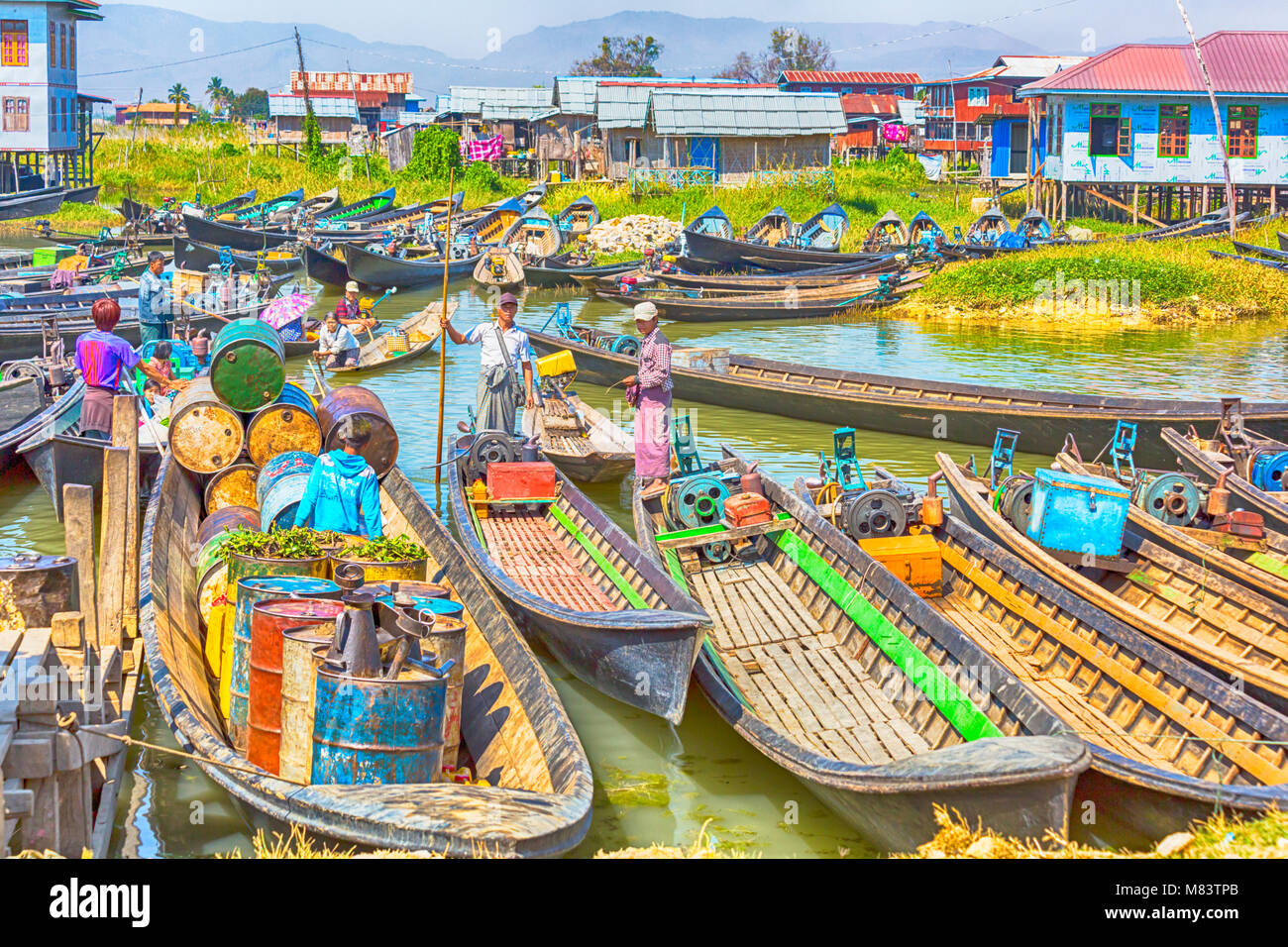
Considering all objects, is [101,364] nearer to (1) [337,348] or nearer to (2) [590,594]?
(2) [590,594]

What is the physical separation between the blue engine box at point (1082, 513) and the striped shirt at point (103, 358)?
8551mm

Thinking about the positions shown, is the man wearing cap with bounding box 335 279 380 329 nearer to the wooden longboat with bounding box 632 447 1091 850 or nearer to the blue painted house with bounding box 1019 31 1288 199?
the wooden longboat with bounding box 632 447 1091 850

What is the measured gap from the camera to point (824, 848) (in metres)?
6.95

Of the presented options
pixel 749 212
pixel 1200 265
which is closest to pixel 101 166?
pixel 749 212

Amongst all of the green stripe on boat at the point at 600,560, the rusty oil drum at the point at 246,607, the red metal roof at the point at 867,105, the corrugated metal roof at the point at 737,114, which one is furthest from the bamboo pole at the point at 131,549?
the red metal roof at the point at 867,105

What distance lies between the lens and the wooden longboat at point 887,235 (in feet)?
124

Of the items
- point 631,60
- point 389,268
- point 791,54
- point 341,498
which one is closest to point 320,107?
point 631,60

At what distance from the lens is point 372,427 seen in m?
10.9

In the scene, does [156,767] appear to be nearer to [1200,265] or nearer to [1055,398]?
[1055,398]

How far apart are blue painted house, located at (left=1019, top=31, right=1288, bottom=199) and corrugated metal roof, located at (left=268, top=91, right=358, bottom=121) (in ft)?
158

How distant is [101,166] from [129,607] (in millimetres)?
55262

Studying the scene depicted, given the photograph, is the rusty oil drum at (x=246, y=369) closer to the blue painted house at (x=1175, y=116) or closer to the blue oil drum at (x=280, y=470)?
the blue oil drum at (x=280, y=470)

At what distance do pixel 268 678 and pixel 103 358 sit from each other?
674 cm

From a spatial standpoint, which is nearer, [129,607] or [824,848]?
[824,848]
